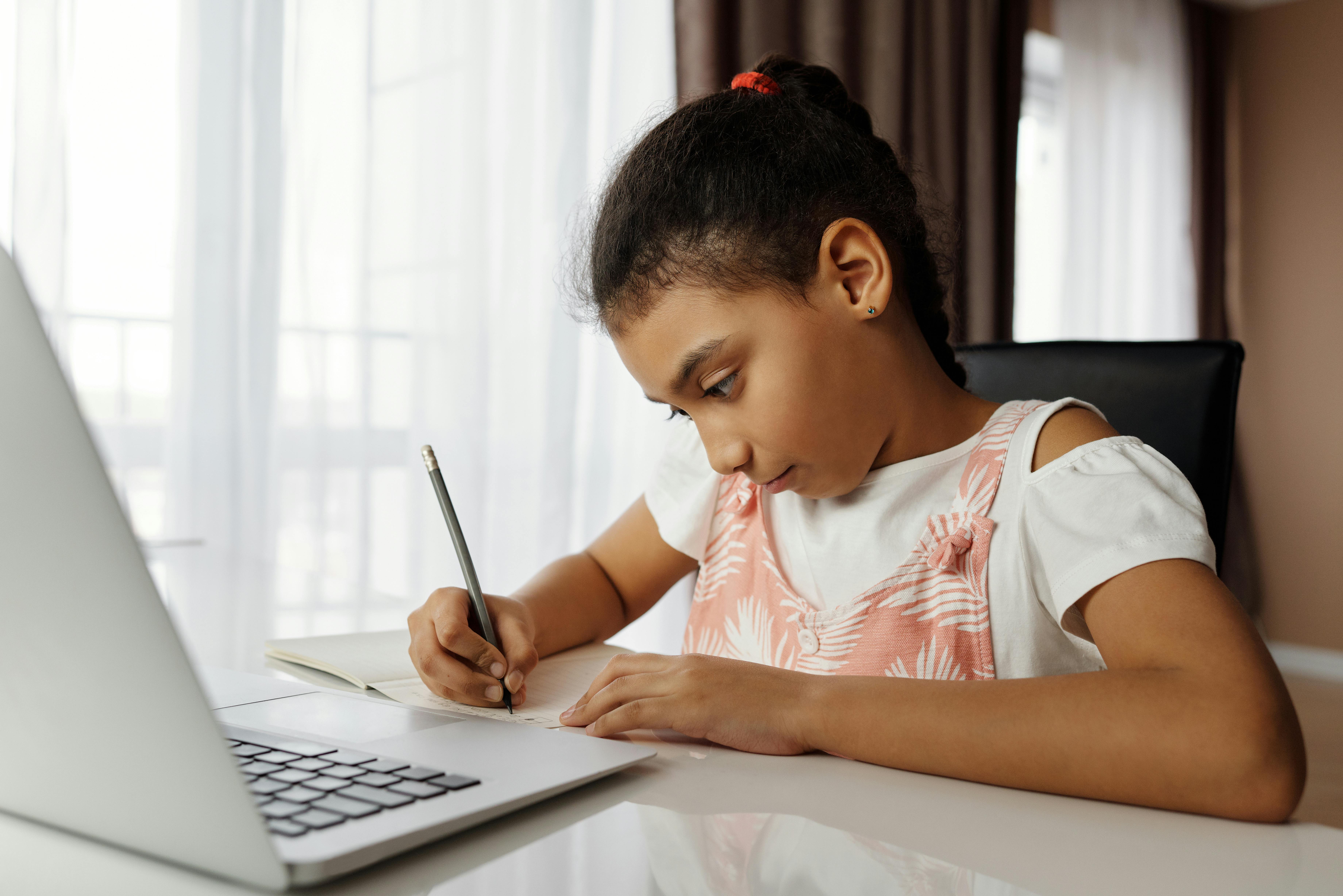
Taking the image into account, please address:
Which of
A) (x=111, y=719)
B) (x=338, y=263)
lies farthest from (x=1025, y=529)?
(x=338, y=263)

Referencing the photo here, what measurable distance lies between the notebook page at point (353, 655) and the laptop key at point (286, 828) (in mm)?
355

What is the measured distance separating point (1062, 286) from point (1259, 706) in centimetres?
316

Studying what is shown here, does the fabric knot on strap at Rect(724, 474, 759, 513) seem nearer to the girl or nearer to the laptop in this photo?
the girl

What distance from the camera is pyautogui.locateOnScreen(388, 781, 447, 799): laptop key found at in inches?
17.6

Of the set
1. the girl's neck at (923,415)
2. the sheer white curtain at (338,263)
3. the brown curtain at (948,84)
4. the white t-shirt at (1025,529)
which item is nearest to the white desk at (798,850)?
the white t-shirt at (1025,529)

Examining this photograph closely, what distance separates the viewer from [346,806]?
1.39 ft

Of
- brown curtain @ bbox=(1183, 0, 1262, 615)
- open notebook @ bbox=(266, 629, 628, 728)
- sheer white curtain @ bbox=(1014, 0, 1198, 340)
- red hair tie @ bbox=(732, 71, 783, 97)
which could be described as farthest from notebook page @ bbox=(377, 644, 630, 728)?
brown curtain @ bbox=(1183, 0, 1262, 615)

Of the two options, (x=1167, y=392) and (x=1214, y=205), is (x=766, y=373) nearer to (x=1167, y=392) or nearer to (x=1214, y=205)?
(x=1167, y=392)

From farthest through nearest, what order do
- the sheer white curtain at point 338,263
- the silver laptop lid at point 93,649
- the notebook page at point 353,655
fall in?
the sheer white curtain at point 338,263 < the notebook page at point 353,655 < the silver laptop lid at point 93,649

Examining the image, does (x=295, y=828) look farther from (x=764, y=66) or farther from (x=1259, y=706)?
(x=764, y=66)

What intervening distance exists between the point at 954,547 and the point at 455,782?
0.51 metres

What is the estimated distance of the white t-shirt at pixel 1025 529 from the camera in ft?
2.23

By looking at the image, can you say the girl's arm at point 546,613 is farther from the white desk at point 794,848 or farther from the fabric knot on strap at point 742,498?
the white desk at point 794,848

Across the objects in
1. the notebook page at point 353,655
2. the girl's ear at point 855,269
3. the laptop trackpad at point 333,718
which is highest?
the girl's ear at point 855,269
